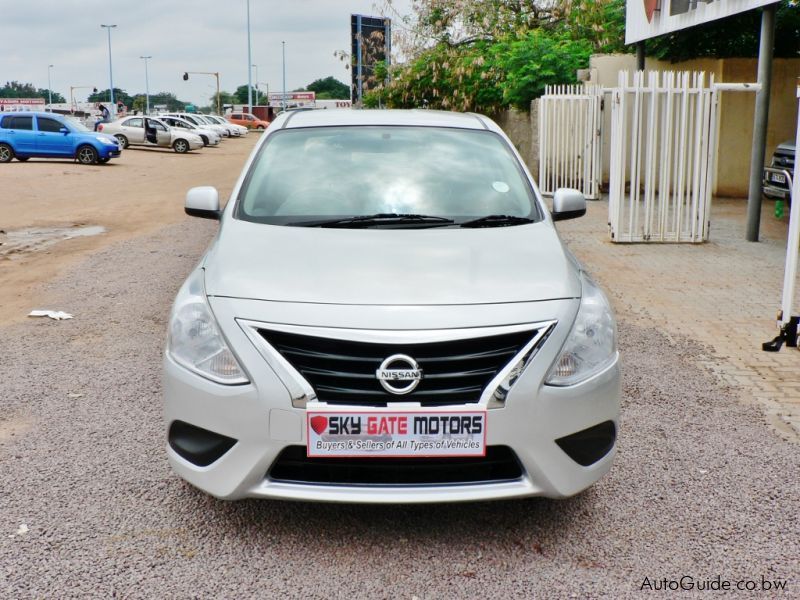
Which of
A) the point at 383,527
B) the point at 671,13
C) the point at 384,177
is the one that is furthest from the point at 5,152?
the point at 383,527

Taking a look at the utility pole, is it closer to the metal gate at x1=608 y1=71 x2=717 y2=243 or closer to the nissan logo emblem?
the metal gate at x1=608 y1=71 x2=717 y2=243

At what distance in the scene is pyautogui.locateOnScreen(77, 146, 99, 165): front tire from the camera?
30.3 meters

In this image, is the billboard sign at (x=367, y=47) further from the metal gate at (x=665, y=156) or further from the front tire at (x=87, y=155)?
the metal gate at (x=665, y=156)

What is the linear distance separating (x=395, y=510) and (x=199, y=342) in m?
1.07

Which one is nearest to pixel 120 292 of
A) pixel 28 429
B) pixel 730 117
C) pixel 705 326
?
pixel 28 429

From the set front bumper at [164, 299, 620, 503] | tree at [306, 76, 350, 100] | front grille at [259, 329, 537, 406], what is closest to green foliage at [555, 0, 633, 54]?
front bumper at [164, 299, 620, 503]

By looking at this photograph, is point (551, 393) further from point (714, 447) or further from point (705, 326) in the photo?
point (705, 326)

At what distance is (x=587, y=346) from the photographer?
11.6 ft

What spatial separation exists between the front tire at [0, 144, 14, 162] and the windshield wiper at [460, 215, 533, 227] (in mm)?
28660

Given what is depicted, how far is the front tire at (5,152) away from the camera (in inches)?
1174

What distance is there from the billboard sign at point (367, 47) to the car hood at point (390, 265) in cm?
2388

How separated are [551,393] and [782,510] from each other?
4.33ft

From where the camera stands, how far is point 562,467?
3.40 metres

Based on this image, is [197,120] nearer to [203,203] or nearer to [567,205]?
[203,203]
